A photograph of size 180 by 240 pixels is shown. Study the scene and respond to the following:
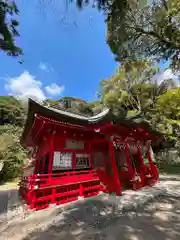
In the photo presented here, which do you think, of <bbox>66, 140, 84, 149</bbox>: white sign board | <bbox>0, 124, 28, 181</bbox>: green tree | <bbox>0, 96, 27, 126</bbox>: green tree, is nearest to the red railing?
<bbox>66, 140, 84, 149</bbox>: white sign board

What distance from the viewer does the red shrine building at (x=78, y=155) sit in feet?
17.1

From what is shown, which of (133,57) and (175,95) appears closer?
(133,57)

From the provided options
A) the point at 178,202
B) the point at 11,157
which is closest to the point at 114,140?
the point at 178,202

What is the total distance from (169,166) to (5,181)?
634 inches

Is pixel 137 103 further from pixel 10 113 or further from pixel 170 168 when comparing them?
pixel 10 113

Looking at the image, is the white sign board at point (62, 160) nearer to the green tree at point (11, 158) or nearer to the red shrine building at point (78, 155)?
the red shrine building at point (78, 155)

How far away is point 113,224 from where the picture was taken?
3521mm

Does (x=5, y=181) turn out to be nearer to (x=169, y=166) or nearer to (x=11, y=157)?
(x=11, y=157)

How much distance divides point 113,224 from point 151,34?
21.8 feet

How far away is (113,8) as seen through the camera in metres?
3.52

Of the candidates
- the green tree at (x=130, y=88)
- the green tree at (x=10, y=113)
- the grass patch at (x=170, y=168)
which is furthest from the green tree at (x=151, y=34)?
the green tree at (x=10, y=113)

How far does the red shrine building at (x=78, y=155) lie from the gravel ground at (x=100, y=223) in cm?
75

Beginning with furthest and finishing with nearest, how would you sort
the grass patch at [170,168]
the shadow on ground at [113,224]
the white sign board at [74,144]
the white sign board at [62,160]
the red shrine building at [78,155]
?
the grass patch at [170,168] < the white sign board at [74,144] < the white sign board at [62,160] < the red shrine building at [78,155] < the shadow on ground at [113,224]

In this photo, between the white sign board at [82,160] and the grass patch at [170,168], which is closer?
the white sign board at [82,160]
